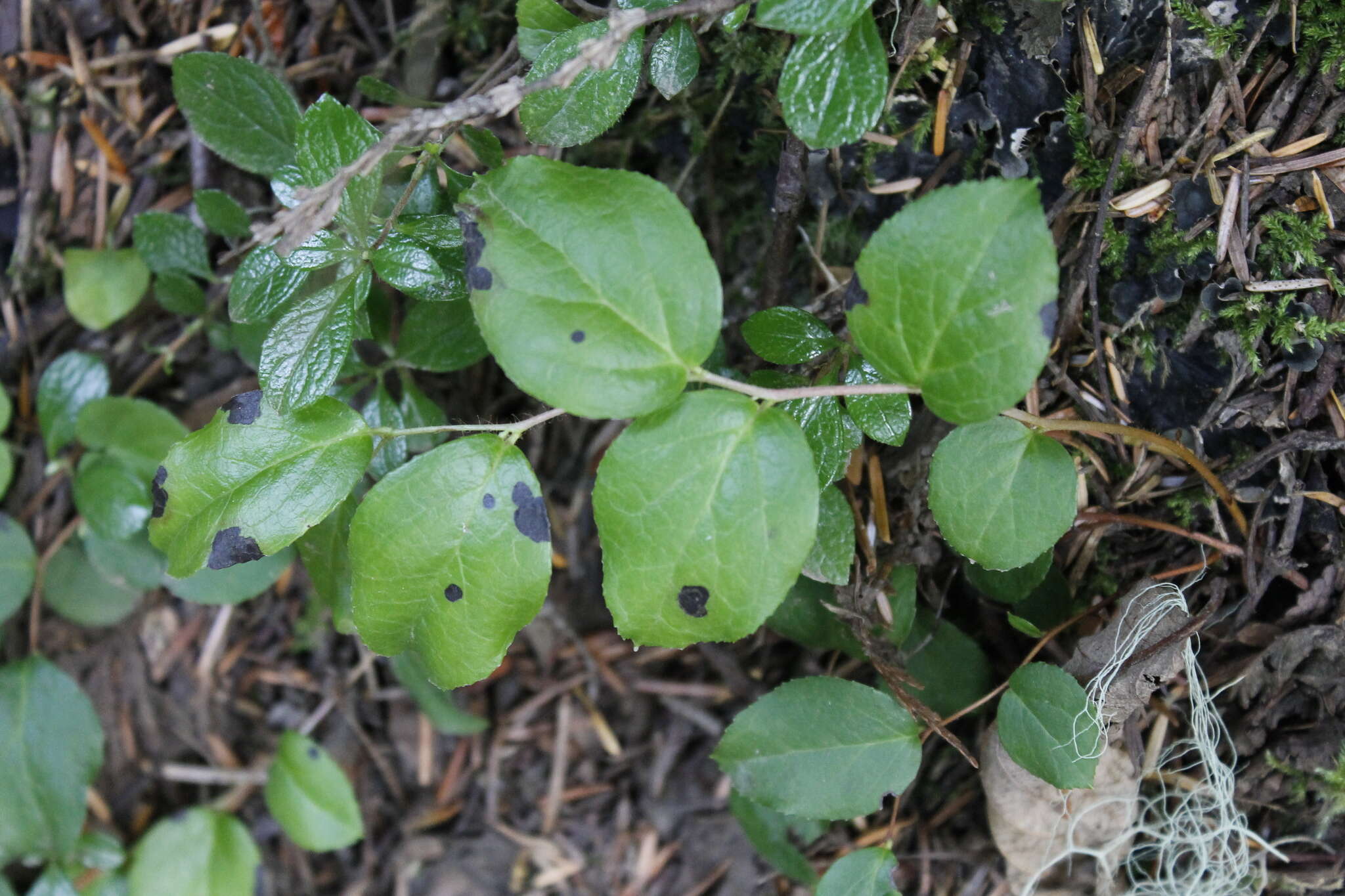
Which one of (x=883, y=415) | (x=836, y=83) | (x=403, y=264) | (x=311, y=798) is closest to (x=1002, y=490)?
(x=883, y=415)

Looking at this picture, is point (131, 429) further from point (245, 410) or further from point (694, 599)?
point (694, 599)

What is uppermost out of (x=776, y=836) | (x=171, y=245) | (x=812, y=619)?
(x=171, y=245)

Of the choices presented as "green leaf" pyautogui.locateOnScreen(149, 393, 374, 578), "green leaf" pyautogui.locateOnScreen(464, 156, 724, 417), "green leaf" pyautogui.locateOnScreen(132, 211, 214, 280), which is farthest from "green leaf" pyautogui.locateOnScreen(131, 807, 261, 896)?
"green leaf" pyautogui.locateOnScreen(464, 156, 724, 417)

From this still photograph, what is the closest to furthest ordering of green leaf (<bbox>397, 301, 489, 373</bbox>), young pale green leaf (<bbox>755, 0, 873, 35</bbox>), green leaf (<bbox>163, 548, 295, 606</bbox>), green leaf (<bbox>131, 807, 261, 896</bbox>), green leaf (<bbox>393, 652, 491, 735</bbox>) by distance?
young pale green leaf (<bbox>755, 0, 873, 35</bbox>) → green leaf (<bbox>397, 301, 489, 373</bbox>) → green leaf (<bbox>163, 548, 295, 606</bbox>) → green leaf (<bbox>393, 652, 491, 735</bbox>) → green leaf (<bbox>131, 807, 261, 896</bbox>)

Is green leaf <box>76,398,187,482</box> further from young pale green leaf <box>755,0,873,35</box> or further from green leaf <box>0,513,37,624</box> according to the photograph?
young pale green leaf <box>755,0,873,35</box>

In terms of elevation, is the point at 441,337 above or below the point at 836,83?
below

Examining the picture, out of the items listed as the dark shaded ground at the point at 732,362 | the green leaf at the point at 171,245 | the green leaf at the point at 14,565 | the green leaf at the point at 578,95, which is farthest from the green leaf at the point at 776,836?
the green leaf at the point at 14,565

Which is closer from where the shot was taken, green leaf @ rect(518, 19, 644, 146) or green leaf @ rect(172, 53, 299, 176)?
green leaf @ rect(518, 19, 644, 146)

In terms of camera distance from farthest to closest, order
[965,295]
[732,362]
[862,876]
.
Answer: [732,362] → [862,876] → [965,295]
